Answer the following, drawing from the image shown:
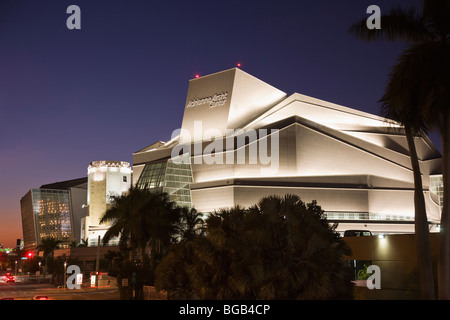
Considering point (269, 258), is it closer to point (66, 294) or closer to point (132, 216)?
point (132, 216)

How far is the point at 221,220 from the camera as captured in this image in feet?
78.7

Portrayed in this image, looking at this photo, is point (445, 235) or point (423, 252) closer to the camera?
point (445, 235)

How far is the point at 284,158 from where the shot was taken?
240 feet

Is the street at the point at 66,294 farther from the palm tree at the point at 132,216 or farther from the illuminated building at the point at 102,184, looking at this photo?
the illuminated building at the point at 102,184

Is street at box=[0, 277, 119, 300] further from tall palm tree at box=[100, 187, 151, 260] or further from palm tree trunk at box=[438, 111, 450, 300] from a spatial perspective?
palm tree trunk at box=[438, 111, 450, 300]

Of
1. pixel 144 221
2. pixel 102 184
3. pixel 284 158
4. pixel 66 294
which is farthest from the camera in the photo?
pixel 102 184

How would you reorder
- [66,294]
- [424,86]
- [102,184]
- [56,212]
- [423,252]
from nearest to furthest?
[424,86] < [423,252] < [66,294] < [102,184] < [56,212]

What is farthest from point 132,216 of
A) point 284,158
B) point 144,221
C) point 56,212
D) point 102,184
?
point 56,212

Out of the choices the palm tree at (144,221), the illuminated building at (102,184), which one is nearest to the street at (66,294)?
the palm tree at (144,221)

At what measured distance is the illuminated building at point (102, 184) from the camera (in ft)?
359

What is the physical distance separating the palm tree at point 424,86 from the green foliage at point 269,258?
3.95 meters

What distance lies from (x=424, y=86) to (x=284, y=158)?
52978 mm
